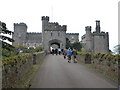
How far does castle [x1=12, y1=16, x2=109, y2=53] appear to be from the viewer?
63.6m

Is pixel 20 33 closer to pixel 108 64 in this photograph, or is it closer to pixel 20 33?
pixel 20 33

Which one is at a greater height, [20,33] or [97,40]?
[20,33]

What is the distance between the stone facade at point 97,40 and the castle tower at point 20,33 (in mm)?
27616

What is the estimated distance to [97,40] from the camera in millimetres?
73250

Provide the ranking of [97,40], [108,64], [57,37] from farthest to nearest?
[97,40] < [57,37] < [108,64]

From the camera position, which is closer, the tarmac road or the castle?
the tarmac road

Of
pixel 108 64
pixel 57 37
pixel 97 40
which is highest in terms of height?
pixel 57 37

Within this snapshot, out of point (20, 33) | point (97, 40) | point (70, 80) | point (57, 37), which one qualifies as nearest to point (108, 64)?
point (70, 80)

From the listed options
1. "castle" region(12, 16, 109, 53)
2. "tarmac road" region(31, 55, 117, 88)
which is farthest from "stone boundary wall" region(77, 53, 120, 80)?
"castle" region(12, 16, 109, 53)

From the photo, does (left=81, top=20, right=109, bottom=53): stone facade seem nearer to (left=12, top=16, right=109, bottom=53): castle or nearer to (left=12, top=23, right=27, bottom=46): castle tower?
(left=12, top=16, right=109, bottom=53): castle

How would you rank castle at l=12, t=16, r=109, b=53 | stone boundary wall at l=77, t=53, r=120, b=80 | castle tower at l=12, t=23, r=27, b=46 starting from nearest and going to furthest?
stone boundary wall at l=77, t=53, r=120, b=80
castle at l=12, t=16, r=109, b=53
castle tower at l=12, t=23, r=27, b=46

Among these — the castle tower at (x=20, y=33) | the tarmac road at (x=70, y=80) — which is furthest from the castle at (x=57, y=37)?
the tarmac road at (x=70, y=80)

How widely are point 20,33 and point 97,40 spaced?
33.6 m

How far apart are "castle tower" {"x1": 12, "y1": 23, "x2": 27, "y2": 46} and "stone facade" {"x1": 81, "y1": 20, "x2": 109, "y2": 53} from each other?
27616 millimetres
